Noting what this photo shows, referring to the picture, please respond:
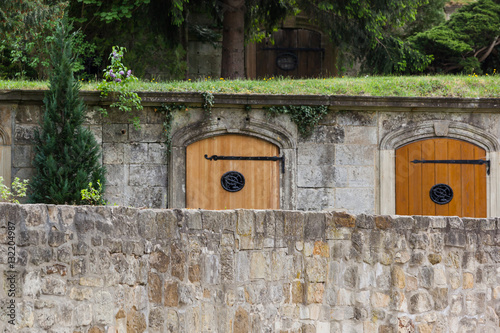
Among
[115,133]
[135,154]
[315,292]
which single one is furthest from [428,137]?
[315,292]

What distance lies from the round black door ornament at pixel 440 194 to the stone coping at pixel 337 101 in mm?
1287

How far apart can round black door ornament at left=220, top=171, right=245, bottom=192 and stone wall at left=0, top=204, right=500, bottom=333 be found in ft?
16.0

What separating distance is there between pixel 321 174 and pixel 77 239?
5914 millimetres

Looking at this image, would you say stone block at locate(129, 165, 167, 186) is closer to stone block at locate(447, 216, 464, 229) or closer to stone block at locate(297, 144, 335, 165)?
stone block at locate(297, 144, 335, 165)

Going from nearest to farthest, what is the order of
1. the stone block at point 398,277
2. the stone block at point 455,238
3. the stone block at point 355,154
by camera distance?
the stone block at point 398,277
the stone block at point 455,238
the stone block at point 355,154

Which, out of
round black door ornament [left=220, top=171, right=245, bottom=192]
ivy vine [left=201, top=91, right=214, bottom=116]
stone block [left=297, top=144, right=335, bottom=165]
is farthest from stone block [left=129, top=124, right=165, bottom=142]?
stone block [left=297, top=144, right=335, bottom=165]

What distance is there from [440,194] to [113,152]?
17.7 feet

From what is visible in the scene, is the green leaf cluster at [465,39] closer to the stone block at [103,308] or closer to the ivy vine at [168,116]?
the ivy vine at [168,116]

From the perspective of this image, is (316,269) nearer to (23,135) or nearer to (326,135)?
(326,135)

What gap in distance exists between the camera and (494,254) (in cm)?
599

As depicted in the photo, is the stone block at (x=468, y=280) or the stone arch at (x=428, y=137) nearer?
the stone block at (x=468, y=280)

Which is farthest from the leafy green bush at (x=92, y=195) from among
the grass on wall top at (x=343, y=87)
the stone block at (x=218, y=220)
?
the stone block at (x=218, y=220)

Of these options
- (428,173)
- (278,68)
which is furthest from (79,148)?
(278,68)

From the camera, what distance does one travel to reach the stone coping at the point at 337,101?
1023 centimetres
